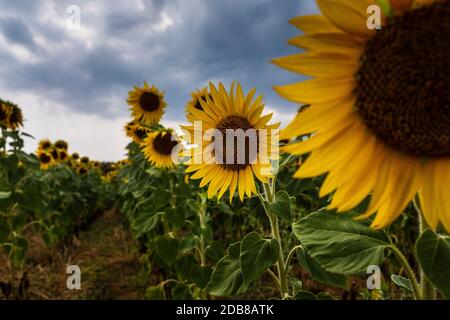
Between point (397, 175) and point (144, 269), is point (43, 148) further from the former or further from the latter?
point (397, 175)

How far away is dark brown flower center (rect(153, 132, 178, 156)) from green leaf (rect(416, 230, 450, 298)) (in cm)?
341

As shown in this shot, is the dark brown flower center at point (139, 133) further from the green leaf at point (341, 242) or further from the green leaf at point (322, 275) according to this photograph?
the green leaf at point (341, 242)

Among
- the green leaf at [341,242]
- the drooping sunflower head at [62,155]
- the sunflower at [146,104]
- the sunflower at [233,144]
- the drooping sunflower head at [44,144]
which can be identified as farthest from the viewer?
the drooping sunflower head at [44,144]

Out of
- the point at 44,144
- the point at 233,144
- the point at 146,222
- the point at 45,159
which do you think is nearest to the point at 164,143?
the point at 146,222

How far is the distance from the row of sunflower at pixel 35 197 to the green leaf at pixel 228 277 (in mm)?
1340

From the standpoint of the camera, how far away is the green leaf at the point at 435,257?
0.78 m

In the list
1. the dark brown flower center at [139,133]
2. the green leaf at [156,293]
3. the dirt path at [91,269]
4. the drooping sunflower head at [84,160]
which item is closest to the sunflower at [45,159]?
the dirt path at [91,269]

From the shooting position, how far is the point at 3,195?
1.96 metres

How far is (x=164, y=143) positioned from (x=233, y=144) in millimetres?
2624

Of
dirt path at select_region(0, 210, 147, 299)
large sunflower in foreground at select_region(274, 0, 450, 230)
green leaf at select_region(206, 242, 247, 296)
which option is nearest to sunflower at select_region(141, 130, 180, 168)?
dirt path at select_region(0, 210, 147, 299)

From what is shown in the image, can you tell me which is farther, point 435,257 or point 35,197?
point 35,197

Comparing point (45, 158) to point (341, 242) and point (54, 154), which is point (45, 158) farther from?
point (341, 242)

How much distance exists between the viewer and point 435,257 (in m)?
0.80

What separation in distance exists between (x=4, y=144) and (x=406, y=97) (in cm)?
433
